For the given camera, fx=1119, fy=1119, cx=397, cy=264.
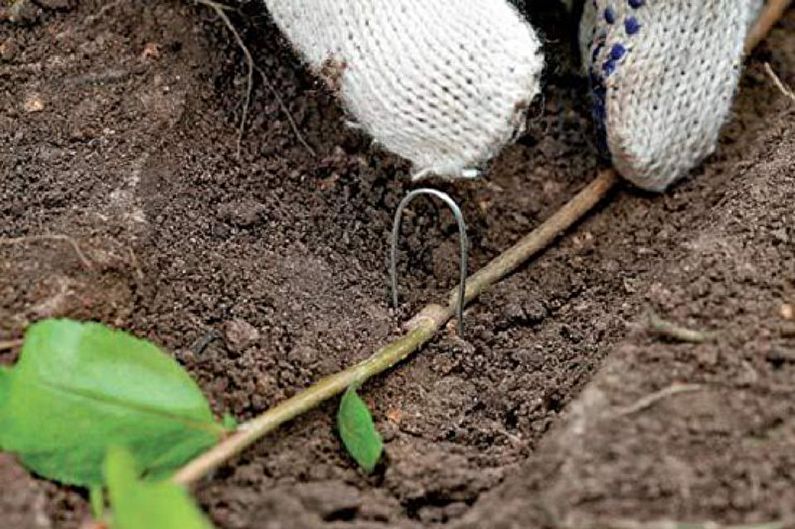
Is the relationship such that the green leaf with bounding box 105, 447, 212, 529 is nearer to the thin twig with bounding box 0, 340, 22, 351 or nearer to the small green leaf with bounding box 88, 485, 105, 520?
the small green leaf with bounding box 88, 485, 105, 520

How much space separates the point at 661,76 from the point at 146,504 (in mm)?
976

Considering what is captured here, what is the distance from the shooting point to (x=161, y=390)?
1082 millimetres

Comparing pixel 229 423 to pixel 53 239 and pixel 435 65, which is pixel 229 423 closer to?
pixel 53 239

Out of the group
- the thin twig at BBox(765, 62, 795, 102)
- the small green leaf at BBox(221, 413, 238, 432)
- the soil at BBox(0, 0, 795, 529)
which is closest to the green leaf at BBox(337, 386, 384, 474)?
the soil at BBox(0, 0, 795, 529)

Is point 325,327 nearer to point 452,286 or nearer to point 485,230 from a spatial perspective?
point 452,286

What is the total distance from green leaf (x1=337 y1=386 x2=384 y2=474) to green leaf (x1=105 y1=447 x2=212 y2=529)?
0.29 meters

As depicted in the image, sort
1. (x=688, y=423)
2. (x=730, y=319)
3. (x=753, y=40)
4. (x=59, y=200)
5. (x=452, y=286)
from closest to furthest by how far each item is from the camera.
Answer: (x=688, y=423)
(x=730, y=319)
(x=59, y=200)
(x=452, y=286)
(x=753, y=40)

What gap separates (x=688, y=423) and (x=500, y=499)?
19 centimetres

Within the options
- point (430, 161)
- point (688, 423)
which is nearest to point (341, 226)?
point (430, 161)

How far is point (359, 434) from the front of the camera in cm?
120

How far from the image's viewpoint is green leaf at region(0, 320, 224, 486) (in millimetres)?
1052

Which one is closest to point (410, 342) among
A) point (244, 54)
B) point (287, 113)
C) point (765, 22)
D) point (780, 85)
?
point (287, 113)

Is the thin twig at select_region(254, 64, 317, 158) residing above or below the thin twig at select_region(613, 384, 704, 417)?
below

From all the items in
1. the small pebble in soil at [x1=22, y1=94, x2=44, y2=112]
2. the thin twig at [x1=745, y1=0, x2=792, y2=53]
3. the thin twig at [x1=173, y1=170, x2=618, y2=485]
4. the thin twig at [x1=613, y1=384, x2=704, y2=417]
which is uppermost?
the thin twig at [x1=613, y1=384, x2=704, y2=417]
